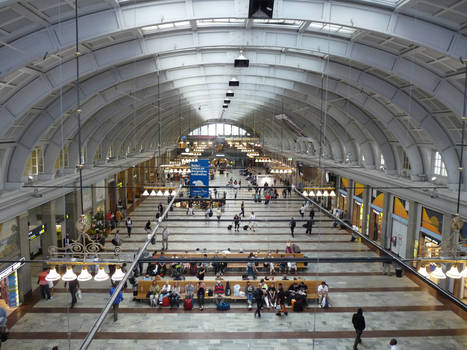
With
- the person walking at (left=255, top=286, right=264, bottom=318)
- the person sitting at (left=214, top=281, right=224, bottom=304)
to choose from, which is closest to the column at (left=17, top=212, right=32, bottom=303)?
the person sitting at (left=214, top=281, right=224, bottom=304)

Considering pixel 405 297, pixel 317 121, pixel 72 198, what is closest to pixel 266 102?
pixel 317 121

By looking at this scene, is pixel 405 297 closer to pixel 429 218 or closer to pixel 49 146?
pixel 429 218

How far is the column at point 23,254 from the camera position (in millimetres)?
13375

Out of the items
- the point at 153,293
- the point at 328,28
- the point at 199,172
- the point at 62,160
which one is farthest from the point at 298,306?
the point at 199,172

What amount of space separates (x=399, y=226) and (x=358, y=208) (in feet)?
19.3

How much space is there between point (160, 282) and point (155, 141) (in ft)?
98.8

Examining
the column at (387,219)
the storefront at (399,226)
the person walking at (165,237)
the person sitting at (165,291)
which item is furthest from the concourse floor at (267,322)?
the column at (387,219)

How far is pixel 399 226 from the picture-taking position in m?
18.6

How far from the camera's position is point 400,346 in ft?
34.5

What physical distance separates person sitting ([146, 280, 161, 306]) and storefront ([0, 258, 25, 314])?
14.7ft

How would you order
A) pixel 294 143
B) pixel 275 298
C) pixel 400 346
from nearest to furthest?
pixel 400 346, pixel 275 298, pixel 294 143

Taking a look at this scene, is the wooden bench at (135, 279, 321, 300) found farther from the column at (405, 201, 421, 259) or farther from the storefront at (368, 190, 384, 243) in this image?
the storefront at (368, 190, 384, 243)

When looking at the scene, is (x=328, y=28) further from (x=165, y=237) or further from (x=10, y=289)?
(x=10, y=289)

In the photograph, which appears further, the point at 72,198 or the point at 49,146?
the point at 72,198
